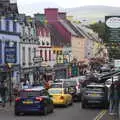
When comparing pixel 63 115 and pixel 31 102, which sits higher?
pixel 31 102

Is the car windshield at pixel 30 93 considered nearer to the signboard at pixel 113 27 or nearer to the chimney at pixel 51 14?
the signboard at pixel 113 27

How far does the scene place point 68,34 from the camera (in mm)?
85062

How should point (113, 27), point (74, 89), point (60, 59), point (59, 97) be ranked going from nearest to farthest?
1. point (113, 27)
2. point (59, 97)
3. point (74, 89)
4. point (60, 59)

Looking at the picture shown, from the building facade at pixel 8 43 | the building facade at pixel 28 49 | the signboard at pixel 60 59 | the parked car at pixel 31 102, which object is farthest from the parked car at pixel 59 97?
the signboard at pixel 60 59

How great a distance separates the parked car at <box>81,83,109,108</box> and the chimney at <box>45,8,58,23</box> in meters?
47.7

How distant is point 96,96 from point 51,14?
51.9m

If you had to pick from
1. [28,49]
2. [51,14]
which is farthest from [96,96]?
[51,14]

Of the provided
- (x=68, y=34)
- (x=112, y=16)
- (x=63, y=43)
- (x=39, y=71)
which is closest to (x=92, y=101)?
(x=112, y=16)

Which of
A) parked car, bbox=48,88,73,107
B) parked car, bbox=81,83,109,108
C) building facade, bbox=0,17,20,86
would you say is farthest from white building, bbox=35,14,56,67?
parked car, bbox=81,83,109,108

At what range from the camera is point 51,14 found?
8600 cm

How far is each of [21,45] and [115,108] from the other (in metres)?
25.9

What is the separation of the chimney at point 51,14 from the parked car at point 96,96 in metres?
47.7

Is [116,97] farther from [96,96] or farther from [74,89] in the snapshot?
[74,89]

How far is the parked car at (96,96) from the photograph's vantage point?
34.9 metres
